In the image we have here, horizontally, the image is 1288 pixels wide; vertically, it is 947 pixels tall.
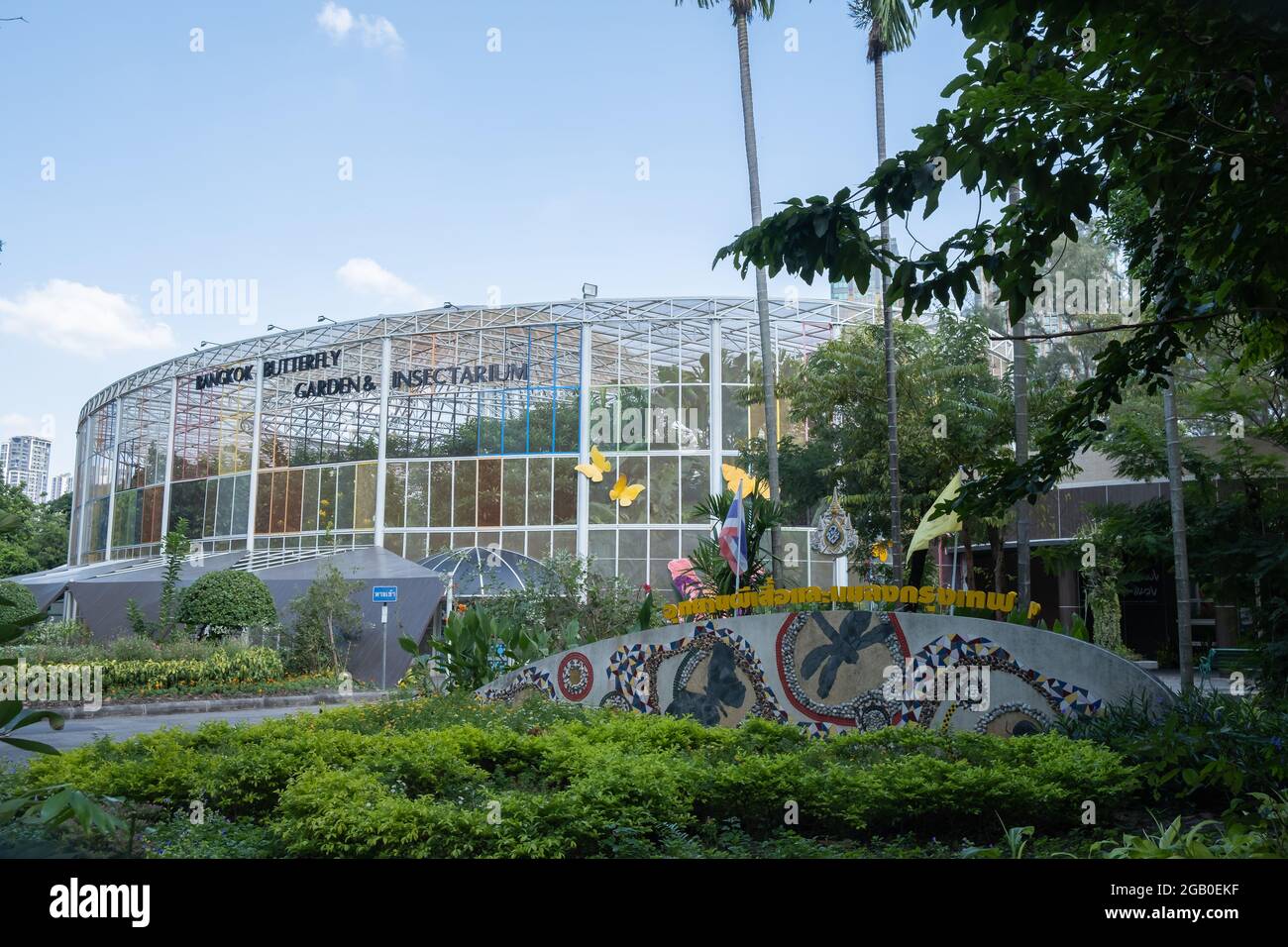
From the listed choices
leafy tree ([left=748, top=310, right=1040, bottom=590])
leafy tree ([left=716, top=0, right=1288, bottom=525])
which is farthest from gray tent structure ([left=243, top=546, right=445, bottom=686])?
leafy tree ([left=716, top=0, right=1288, bottom=525])

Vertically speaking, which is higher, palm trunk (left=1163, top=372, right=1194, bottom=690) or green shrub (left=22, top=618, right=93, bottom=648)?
palm trunk (left=1163, top=372, right=1194, bottom=690)

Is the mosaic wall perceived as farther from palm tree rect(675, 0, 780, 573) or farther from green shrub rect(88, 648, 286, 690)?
green shrub rect(88, 648, 286, 690)

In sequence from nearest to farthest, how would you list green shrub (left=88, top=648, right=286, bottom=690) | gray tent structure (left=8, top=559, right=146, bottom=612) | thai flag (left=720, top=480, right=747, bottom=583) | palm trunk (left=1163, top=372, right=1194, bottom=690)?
thai flag (left=720, top=480, right=747, bottom=583) < palm trunk (left=1163, top=372, right=1194, bottom=690) < green shrub (left=88, top=648, right=286, bottom=690) < gray tent structure (left=8, top=559, right=146, bottom=612)

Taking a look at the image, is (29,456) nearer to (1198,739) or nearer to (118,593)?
(118,593)

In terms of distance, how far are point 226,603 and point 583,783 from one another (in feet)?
66.8

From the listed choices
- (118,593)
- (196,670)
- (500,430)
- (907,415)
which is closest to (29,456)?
(118,593)

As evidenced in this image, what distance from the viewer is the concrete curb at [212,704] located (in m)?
18.0

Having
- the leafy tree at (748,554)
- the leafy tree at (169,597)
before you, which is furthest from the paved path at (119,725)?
the leafy tree at (169,597)

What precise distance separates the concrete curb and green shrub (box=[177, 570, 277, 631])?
4221 millimetres

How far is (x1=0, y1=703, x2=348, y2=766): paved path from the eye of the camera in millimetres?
13930

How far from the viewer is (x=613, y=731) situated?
29.7ft

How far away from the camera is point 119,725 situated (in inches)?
650

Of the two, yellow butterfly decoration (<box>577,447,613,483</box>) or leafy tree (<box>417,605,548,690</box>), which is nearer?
leafy tree (<box>417,605,548,690</box>)

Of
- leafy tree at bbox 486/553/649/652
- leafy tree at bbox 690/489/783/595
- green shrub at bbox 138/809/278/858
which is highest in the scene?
leafy tree at bbox 690/489/783/595
